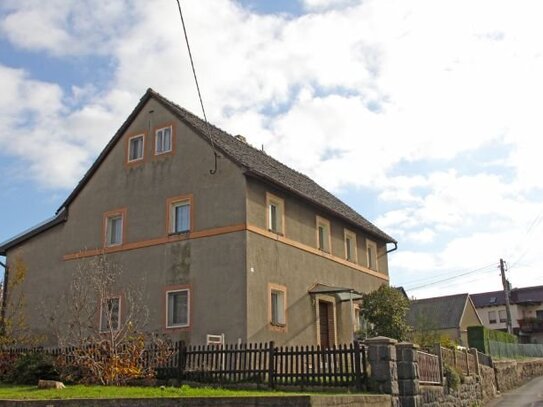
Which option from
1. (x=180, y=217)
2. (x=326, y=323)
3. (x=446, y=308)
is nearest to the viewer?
(x=180, y=217)

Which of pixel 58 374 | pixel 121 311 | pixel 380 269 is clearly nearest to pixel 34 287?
pixel 121 311

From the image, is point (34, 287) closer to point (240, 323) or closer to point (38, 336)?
point (38, 336)

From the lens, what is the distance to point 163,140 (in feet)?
81.4

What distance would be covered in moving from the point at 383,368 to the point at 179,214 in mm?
11272

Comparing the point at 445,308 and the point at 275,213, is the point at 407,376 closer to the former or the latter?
the point at 275,213

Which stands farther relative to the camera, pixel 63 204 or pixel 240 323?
pixel 63 204

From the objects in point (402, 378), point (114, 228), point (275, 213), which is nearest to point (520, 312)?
point (275, 213)

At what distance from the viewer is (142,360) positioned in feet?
60.3

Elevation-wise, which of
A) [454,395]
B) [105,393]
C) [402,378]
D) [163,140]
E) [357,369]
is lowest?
[454,395]

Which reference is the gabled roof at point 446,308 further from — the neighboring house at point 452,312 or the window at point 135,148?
the window at point 135,148

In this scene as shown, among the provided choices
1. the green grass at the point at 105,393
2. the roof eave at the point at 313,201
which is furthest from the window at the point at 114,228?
the green grass at the point at 105,393

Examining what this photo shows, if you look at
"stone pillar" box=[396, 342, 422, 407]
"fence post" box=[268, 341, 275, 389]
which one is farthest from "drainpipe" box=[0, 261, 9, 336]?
"stone pillar" box=[396, 342, 422, 407]

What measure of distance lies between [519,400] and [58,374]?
17.2 m

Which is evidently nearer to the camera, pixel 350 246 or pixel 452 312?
pixel 350 246
